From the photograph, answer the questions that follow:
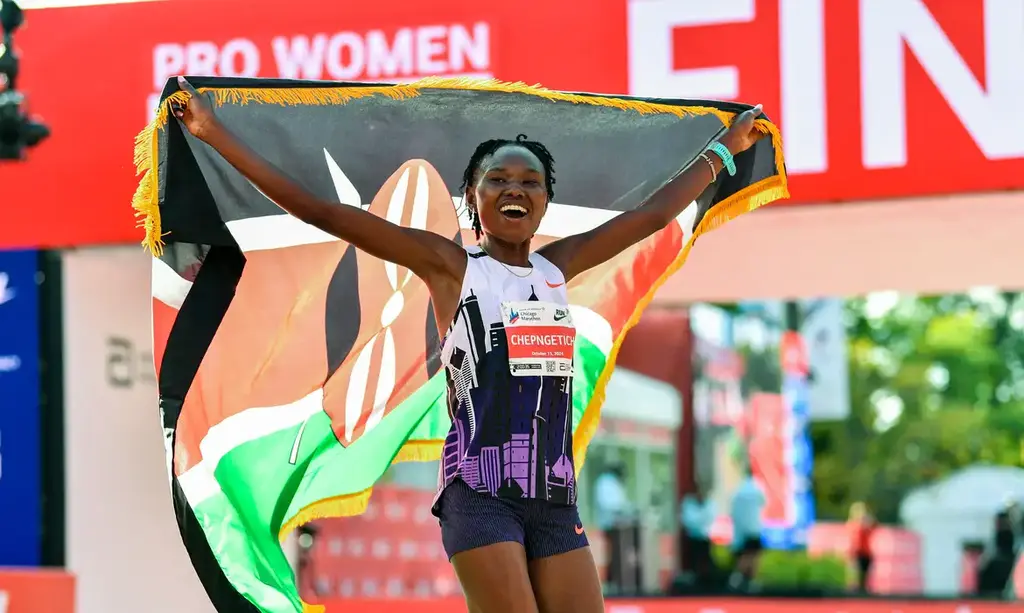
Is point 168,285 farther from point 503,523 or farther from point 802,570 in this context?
point 802,570

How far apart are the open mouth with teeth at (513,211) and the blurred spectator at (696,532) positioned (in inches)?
375

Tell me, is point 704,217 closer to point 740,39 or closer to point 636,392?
point 740,39

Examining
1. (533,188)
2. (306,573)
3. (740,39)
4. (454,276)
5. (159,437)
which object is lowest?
(306,573)

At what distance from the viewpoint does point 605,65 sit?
662 cm

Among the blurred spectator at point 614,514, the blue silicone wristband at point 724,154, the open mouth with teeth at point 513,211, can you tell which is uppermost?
the blue silicone wristband at point 724,154

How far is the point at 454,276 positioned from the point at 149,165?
122cm

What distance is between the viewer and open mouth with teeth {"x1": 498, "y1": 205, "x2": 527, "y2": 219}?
11.4ft

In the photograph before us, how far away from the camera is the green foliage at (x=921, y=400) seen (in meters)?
27.4

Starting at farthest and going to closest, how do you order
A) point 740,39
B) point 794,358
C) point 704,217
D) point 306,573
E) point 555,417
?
point 794,358 → point 306,573 → point 740,39 → point 704,217 → point 555,417

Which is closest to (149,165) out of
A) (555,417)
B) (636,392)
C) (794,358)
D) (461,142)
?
(461,142)

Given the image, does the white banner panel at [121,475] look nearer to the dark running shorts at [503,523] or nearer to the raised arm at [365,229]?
the raised arm at [365,229]

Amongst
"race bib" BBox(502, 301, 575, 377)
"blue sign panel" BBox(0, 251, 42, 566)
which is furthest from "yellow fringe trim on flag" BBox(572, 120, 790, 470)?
"blue sign panel" BBox(0, 251, 42, 566)

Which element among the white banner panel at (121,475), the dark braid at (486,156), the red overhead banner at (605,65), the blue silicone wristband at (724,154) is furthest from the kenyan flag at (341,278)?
the white banner panel at (121,475)

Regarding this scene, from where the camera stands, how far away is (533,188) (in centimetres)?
349
